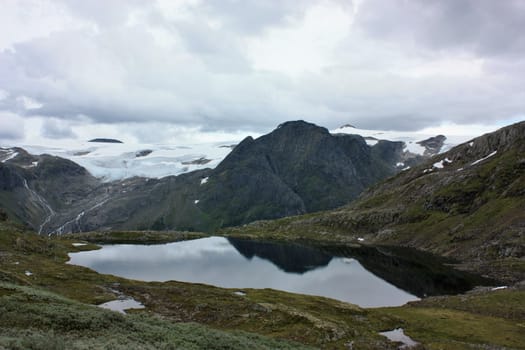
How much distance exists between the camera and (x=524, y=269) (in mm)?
108812

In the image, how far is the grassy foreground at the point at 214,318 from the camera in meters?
35.1

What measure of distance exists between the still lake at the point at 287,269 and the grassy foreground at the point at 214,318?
17.8 metres

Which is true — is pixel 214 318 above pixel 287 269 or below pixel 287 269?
above

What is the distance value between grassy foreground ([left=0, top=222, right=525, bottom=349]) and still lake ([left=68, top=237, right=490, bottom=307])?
17.8 m

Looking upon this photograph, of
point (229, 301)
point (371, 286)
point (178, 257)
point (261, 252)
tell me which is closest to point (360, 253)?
point (261, 252)

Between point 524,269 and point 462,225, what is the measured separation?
57.1 m

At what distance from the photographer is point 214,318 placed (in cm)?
5953

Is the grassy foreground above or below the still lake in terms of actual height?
above

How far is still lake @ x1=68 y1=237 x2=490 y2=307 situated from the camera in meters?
102

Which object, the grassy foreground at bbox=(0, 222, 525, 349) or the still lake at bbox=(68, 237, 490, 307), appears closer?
the grassy foreground at bbox=(0, 222, 525, 349)

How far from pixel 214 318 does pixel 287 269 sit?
7967cm

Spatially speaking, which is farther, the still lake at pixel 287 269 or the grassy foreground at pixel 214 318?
the still lake at pixel 287 269

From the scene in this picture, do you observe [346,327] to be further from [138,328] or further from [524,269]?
[524,269]

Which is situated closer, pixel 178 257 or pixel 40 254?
pixel 40 254
